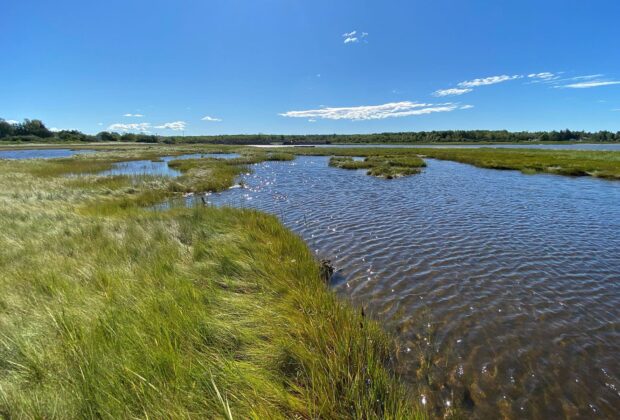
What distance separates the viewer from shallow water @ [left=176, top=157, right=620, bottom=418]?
4.80 metres

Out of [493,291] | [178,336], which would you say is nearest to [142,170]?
[178,336]

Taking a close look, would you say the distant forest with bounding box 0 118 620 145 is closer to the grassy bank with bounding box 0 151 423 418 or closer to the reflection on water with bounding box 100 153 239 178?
the reflection on water with bounding box 100 153 239 178

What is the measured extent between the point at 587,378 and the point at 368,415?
15.0 ft

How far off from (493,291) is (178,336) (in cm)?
789

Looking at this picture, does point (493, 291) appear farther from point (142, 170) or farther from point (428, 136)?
point (428, 136)

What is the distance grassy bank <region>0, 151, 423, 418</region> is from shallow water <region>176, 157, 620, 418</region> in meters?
1.29

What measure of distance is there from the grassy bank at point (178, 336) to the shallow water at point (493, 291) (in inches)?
50.9

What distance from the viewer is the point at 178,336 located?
4375 millimetres

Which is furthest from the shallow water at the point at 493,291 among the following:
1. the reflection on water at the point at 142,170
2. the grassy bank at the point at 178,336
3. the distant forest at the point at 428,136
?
the distant forest at the point at 428,136

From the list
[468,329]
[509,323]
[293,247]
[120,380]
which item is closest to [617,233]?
[509,323]

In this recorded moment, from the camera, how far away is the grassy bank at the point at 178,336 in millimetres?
3236

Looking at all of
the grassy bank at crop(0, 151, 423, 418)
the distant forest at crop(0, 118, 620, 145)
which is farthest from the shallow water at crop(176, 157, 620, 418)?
the distant forest at crop(0, 118, 620, 145)

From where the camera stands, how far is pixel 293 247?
9617mm

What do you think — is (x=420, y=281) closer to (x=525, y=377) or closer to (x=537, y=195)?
(x=525, y=377)
